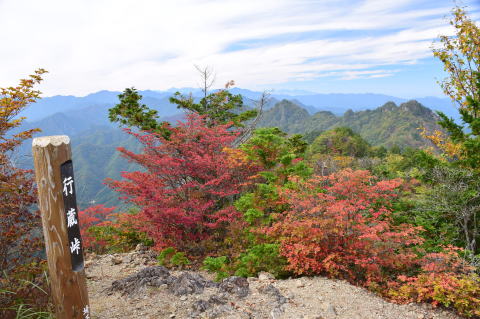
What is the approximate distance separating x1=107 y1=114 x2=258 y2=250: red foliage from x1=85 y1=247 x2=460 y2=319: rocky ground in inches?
61.8

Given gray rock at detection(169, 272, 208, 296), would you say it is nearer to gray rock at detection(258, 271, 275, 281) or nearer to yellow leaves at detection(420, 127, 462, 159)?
gray rock at detection(258, 271, 275, 281)

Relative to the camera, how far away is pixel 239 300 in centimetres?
420

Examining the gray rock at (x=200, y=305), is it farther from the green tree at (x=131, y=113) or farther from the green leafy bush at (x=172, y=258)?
the green tree at (x=131, y=113)

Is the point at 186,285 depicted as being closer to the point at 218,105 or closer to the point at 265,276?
the point at 265,276

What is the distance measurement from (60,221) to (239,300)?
104 inches

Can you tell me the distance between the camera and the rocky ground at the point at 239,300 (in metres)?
3.90

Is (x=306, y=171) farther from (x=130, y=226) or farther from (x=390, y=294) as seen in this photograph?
(x=130, y=226)

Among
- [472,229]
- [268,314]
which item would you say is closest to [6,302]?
[268,314]

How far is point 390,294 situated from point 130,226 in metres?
6.59

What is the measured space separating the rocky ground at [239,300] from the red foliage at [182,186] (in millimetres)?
1571

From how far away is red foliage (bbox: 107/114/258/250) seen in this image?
6266mm

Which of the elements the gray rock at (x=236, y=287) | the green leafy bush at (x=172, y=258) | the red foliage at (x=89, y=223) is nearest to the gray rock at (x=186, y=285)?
the gray rock at (x=236, y=287)

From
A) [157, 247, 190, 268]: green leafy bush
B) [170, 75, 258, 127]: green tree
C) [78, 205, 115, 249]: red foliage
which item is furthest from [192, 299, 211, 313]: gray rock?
[170, 75, 258, 127]: green tree

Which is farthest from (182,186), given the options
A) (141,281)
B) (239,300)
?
(239,300)
